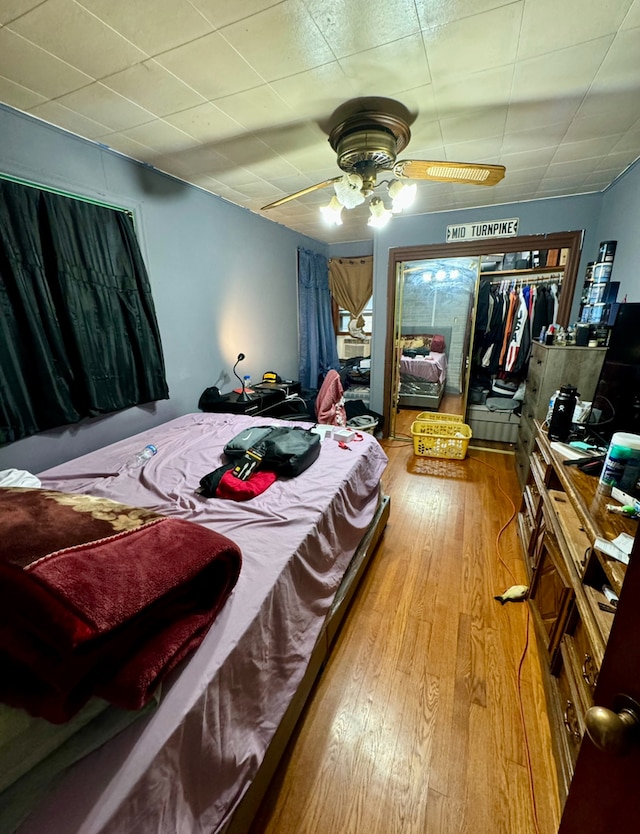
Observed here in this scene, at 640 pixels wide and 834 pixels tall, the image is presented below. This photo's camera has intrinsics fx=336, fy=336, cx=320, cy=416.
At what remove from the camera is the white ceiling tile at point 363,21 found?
1082 millimetres

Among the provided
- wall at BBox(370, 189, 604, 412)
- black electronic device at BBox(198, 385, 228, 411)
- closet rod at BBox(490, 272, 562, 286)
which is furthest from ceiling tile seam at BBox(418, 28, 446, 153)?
closet rod at BBox(490, 272, 562, 286)

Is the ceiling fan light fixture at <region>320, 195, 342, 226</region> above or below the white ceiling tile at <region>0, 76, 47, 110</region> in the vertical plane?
below

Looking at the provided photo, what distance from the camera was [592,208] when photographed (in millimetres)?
2855

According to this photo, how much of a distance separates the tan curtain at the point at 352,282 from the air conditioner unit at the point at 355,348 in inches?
29.2

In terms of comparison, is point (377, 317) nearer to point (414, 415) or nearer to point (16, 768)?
point (414, 415)

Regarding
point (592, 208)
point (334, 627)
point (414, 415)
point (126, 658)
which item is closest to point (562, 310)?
point (592, 208)

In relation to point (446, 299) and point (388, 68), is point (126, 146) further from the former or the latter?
point (446, 299)

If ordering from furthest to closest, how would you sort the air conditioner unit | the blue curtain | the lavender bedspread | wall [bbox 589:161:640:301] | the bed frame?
1. the air conditioner unit
2. the lavender bedspread
3. the blue curtain
4. wall [bbox 589:161:640:301]
5. the bed frame

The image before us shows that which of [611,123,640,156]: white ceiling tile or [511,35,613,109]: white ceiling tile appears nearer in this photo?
[511,35,613,109]: white ceiling tile

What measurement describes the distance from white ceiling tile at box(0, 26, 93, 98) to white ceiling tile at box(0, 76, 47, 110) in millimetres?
34

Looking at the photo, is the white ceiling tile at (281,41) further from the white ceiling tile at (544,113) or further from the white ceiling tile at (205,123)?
the white ceiling tile at (544,113)

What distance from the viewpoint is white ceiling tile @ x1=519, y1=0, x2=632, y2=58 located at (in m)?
1.08

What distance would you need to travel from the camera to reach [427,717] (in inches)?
49.9

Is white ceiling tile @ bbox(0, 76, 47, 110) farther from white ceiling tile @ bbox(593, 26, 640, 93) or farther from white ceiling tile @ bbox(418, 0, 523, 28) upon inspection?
white ceiling tile @ bbox(593, 26, 640, 93)
